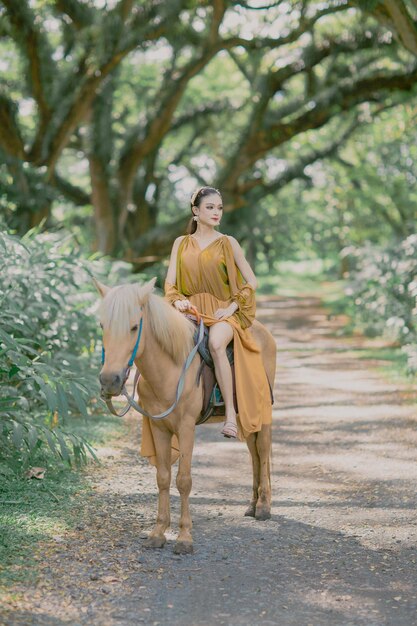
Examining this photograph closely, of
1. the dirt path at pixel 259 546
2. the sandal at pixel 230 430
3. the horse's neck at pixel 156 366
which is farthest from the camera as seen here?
the sandal at pixel 230 430

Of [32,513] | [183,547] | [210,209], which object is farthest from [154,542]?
[210,209]

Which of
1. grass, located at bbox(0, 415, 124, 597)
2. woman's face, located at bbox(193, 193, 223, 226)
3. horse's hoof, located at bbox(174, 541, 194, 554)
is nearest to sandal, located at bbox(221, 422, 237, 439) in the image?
horse's hoof, located at bbox(174, 541, 194, 554)

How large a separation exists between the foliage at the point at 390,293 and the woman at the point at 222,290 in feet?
23.1

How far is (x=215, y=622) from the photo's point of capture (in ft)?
13.5

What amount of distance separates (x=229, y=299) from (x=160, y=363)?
95 cm

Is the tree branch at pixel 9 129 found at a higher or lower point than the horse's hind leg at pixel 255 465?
higher

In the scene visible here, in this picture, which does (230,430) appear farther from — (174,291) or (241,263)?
(241,263)

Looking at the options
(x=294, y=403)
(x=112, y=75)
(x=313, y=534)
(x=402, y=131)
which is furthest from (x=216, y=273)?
(x=402, y=131)

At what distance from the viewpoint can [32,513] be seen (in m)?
5.84

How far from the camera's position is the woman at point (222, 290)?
5.77 meters

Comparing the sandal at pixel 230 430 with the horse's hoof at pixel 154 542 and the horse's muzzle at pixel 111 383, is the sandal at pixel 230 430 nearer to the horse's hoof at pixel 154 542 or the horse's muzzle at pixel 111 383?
the horse's hoof at pixel 154 542

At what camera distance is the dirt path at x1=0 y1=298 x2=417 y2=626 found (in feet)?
14.0

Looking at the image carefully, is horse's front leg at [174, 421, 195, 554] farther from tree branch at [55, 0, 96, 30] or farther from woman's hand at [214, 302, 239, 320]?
tree branch at [55, 0, 96, 30]

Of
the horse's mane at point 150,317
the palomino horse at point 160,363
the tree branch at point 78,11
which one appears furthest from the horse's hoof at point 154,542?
the tree branch at point 78,11
